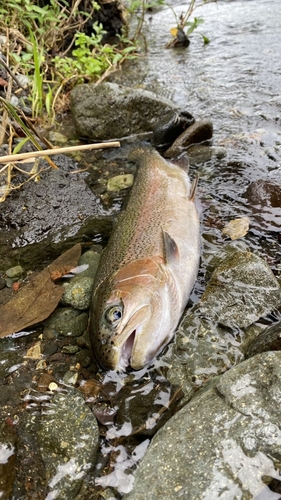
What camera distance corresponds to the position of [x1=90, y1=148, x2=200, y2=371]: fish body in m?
2.73

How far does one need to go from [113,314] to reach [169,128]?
10.7ft

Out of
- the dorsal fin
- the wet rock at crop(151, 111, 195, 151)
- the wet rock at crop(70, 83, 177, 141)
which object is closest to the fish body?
the dorsal fin

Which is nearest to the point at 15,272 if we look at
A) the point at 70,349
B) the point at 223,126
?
the point at 70,349

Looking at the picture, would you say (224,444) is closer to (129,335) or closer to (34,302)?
(129,335)

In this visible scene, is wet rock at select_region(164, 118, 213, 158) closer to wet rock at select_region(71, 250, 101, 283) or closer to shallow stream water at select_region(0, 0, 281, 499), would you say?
shallow stream water at select_region(0, 0, 281, 499)

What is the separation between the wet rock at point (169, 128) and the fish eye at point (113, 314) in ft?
10.4

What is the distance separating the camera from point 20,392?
8.89ft

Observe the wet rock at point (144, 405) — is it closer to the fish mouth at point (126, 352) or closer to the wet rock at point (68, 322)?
the fish mouth at point (126, 352)

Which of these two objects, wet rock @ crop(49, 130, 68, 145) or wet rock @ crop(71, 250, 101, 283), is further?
wet rock @ crop(49, 130, 68, 145)

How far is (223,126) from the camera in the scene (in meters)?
5.52

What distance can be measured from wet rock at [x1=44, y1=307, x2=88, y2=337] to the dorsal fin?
80 cm

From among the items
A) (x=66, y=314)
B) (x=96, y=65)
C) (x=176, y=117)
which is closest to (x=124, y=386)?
(x=66, y=314)

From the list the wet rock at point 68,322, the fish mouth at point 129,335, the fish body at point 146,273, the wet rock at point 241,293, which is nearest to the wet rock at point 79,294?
the wet rock at point 68,322

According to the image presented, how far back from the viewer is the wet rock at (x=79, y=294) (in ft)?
10.7
